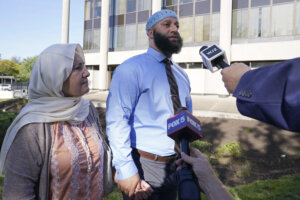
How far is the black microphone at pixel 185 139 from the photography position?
104 cm

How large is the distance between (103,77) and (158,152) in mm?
22326

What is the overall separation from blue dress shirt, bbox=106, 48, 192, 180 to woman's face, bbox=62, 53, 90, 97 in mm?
359

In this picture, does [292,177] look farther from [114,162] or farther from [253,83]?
[253,83]

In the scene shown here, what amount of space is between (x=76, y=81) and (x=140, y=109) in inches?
27.1

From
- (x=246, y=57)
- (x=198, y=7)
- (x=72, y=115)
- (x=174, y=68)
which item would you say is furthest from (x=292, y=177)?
(x=198, y=7)

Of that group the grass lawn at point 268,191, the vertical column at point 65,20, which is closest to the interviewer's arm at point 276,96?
the grass lawn at point 268,191

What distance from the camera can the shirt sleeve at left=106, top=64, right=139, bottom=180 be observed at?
2324 mm

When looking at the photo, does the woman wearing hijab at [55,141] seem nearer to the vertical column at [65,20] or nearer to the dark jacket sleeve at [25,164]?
the dark jacket sleeve at [25,164]

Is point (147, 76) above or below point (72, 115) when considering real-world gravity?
above

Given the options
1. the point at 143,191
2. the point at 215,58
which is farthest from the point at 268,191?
the point at 215,58

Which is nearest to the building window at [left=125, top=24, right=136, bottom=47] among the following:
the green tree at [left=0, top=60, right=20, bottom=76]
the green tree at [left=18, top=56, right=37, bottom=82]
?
the green tree at [left=18, top=56, right=37, bottom=82]

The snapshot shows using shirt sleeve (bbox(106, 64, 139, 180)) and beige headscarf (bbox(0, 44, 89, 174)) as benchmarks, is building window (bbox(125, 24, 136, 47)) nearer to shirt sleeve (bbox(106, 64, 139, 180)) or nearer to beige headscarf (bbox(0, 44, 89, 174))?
shirt sleeve (bbox(106, 64, 139, 180))

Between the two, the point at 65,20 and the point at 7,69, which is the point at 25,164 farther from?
the point at 7,69

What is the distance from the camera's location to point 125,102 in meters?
2.48
